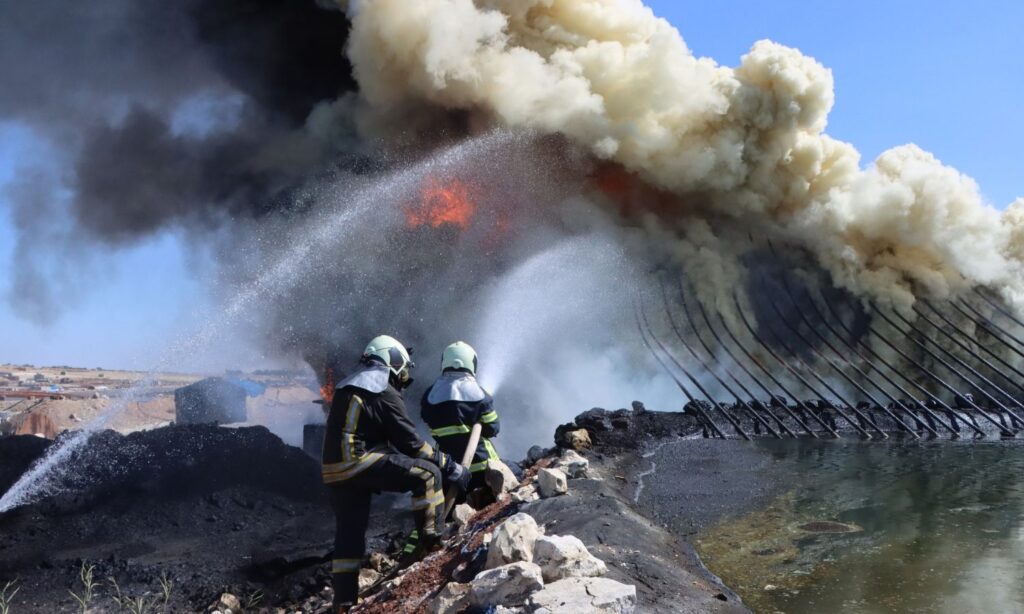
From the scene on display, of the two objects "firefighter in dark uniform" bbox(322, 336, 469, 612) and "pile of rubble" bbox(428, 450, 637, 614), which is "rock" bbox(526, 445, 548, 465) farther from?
"pile of rubble" bbox(428, 450, 637, 614)

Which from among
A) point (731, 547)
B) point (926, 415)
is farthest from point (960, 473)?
point (926, 415)

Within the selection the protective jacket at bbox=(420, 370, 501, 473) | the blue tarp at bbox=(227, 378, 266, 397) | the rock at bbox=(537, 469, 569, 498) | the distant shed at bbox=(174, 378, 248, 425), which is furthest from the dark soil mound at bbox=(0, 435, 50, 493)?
the blue tarp at bbox=(227, 378, 266, 397)

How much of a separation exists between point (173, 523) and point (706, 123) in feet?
49.5

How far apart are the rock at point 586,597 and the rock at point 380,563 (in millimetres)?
3705

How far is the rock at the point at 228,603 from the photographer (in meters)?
6.59

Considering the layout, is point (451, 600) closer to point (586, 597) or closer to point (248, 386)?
point (586, 597)

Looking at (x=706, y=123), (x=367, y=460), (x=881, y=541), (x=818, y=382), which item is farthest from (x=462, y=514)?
(x=706, y=123)

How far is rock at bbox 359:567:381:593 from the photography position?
6.41 metres

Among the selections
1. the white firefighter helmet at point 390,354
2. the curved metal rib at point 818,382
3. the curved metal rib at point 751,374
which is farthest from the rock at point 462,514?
the curved metal rib at point 818,382

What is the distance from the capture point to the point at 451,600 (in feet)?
12.5

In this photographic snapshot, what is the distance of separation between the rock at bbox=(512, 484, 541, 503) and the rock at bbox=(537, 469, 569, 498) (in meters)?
0.09

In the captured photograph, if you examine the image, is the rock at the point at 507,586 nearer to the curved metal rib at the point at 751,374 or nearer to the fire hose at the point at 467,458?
the fire hose at the point at 467,458

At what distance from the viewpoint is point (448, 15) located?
52.7 ft

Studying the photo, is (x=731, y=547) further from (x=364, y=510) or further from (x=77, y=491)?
(x=77, y=491)
